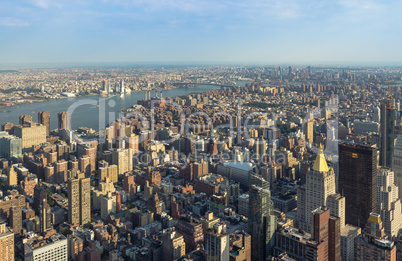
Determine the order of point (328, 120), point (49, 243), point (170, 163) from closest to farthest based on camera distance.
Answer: point (49, 243) < point (170, 163) < point (328, 120)

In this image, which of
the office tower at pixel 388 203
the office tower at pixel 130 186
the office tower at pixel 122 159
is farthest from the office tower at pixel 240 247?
the office tower at pixel 122 159

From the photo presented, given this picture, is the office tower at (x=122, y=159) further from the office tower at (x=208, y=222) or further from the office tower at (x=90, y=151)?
the office tower at (x=208, y=222)

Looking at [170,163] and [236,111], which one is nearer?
[170,163]

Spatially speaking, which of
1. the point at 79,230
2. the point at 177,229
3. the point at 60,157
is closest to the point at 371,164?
the point at 177,229

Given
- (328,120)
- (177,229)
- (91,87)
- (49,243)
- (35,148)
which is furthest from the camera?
(91,87)

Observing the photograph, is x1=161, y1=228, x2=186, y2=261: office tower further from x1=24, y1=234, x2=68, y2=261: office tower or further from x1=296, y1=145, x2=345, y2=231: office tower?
x1=296, y1=145, x2=345, y2=231: office tower

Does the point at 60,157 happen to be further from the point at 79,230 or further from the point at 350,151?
the point at 350,151

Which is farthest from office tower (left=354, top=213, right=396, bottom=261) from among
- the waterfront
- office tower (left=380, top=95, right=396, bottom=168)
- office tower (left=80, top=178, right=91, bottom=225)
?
the waterfront
